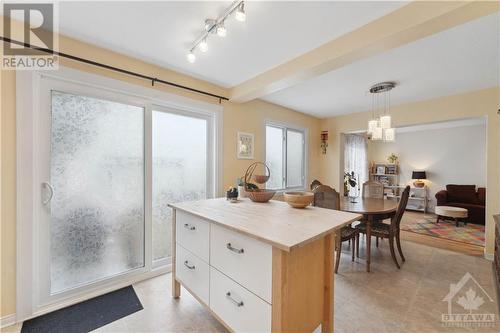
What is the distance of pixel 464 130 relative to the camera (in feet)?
18.4

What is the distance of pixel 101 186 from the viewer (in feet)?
7.03

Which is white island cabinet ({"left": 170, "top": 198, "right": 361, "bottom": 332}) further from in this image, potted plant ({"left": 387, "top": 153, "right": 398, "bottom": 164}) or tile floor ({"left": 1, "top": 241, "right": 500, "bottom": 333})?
potted plant ({"left": 387, "top": 153, "right": 398, "bottom": 164})

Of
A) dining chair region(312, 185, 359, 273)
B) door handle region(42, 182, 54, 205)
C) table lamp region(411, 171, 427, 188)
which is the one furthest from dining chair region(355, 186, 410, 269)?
table lamp region(411, 171, 427, 188)

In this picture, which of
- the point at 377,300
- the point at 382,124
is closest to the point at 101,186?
the point at 377,300

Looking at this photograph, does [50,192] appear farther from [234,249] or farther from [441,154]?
[441,154]

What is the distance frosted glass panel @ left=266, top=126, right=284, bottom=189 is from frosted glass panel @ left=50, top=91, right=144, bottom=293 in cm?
221

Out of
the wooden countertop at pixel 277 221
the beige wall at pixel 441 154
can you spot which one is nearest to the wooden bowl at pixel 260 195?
the wooden countertop at pixel 277 221

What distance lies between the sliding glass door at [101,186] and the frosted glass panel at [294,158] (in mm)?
2205

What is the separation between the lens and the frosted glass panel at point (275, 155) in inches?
155

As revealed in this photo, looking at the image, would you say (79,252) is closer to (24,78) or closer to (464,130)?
(24,78)

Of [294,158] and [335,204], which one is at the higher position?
[294,158]

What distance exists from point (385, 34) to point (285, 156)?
2761 millimetres

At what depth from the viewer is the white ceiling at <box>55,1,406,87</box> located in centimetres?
153

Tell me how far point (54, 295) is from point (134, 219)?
86 centimetres
